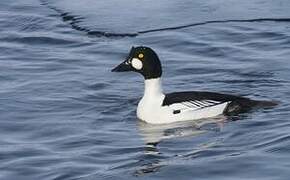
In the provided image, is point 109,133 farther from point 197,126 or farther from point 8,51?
point 8,51

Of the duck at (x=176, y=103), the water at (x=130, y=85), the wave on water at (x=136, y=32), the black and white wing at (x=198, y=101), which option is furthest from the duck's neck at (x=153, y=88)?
the wave on water at (x=136, y=32)

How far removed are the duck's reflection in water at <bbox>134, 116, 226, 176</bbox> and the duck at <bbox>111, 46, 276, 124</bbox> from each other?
98 millimetres

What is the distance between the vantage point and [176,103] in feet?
47.7

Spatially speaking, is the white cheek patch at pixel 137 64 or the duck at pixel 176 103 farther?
the white cheek patch at pixel 137 64

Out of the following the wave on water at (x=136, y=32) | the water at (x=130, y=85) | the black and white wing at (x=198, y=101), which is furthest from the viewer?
the wave on water at (x=136, y=32)

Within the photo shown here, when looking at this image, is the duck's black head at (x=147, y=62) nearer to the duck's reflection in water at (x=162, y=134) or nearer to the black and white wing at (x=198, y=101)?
the black and white wing at (x=198, y=101)

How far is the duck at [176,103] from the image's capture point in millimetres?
14508

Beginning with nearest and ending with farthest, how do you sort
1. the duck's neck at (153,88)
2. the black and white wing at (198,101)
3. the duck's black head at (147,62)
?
the black and white wing at (198,101) < the duck's neck at (153,88) < the duck's black head at (147,62)

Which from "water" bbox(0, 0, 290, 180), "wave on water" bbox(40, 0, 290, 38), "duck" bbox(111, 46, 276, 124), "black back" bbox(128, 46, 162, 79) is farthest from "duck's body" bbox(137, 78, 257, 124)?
"wave on water" bbox(40, 0, 290, 38)

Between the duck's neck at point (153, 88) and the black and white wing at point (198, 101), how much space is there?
8.4 inches

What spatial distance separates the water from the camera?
12469 mm

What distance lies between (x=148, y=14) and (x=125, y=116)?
17.0ft

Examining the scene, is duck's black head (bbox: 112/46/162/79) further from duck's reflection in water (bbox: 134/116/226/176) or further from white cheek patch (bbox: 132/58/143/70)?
duck's reflection in water (bbox: 134/116/226/176)

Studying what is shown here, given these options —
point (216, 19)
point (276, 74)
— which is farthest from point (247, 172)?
point (216, 19)
